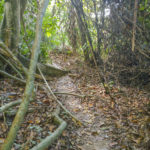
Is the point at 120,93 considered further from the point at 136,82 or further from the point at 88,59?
the point at 88,59

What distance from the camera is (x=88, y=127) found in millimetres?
3016

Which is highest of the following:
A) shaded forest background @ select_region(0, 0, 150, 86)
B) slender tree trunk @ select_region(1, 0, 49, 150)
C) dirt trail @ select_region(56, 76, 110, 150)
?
shaded forest background @ select_region(0, 0, 150, 86)

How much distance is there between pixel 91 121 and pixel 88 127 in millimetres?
248

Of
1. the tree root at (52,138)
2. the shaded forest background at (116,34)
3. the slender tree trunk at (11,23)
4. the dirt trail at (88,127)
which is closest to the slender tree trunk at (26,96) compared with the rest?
the tree root at (52,138)

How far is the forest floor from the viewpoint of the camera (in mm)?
2374

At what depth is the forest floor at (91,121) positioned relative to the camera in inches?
93.5

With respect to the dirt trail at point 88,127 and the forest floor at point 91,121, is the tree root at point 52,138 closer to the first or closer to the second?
the forest floor at point 91,121

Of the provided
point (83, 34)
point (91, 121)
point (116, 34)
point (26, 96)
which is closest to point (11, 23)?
point (83, 34)

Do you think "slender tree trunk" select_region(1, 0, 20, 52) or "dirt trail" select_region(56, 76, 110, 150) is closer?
"dirt trail" select_region(56, 76, 110, 150)

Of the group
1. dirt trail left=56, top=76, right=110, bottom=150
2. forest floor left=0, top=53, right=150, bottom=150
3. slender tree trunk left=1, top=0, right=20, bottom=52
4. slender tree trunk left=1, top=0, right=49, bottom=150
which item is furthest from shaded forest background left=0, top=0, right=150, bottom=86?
slender tree trunk left=1, top=0, right=49, bottom=150

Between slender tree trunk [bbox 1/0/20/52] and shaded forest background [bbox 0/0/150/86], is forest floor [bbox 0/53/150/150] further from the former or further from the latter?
slender tree trunk [bbox 1/0/20/52]

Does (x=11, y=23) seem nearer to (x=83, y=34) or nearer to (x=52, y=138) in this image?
(x=83, y=34)

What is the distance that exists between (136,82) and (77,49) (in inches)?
128

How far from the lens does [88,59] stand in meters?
6.55
